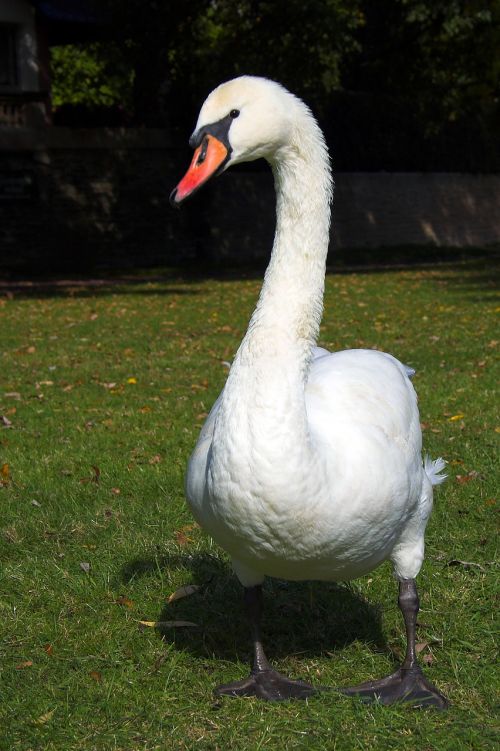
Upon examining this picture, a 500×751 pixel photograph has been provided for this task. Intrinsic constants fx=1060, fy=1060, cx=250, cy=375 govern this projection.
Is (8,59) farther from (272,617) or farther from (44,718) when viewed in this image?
(44,718)

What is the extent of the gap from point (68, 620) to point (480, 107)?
31.8 meters

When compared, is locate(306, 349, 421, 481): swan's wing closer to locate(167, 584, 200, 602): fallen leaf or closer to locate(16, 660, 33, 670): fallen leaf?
locate(167, 584, 200, 602): fallen leaf

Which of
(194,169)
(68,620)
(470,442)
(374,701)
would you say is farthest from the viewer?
(470,442)

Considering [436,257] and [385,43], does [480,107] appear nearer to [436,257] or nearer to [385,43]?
[385,43]

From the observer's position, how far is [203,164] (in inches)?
129

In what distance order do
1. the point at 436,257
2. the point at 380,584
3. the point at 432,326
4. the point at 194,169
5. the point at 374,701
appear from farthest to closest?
the point at 436,257, the point at 432,326, the point at 380,584, the point at 374,701, the point at 194,169

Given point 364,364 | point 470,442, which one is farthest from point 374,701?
point 470,442

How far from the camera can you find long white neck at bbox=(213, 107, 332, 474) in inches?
129

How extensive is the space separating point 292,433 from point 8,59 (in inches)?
1016

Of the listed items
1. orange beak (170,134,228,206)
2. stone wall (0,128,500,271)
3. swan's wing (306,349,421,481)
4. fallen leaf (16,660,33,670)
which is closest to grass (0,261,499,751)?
fallen leaf (16,660,33,670)

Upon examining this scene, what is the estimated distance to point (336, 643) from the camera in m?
4.32

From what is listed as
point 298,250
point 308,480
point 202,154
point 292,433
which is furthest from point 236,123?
point 308,480

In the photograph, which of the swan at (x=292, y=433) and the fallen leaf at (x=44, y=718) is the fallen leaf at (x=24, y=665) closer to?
the fallen leaf at (x=44, y=718)

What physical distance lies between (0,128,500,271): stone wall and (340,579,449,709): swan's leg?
23082 mm
